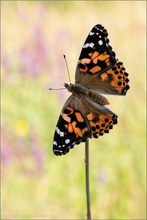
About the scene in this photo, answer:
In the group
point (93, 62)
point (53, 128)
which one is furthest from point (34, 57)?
point (93, 62)

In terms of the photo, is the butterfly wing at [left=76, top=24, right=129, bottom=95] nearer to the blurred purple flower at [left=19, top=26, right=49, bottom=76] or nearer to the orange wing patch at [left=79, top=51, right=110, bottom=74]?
the orange wing patch at [left=79, top=51, right=110, bottom=74]

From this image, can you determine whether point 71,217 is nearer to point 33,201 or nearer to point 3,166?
point 33,201

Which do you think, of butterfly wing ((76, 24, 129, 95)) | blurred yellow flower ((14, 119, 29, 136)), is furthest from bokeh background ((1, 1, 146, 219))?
butterfly wing ((76, 24, 129, 95))

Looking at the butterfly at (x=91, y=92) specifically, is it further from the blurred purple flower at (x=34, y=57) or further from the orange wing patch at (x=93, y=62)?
the blurred purple flower at (x=34, y=57)

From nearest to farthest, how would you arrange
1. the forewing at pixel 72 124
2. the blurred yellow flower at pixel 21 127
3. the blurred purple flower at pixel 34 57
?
the forewing at pixel 72 124, the blurred yellow flower at pixel 21 127, the blurred purple flower at pixel 34 57

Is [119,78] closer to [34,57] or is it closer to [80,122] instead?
[80,122]

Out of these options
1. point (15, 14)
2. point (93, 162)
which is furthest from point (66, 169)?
point (15, 14)

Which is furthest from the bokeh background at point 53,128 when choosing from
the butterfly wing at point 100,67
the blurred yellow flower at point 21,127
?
the butterfly wing at point 100,67
